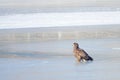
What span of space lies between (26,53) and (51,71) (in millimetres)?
2717

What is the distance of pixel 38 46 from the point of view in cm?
1265

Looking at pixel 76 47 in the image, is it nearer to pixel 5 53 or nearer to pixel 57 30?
pixel 5 53

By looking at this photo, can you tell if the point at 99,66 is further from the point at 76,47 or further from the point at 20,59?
the point at 20,59

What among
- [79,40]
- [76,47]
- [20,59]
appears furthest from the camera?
[79,40]

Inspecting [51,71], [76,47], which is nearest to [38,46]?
[76,47]

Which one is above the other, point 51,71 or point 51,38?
point 51,38

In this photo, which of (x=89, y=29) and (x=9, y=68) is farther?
(x=89, y=29)

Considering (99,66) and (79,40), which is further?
(79,40)

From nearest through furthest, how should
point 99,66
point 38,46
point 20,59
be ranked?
point 99,66
point 20,59
point 38,46

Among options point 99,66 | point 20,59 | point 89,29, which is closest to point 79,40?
point 89,29

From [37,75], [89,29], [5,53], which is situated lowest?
[37,75]

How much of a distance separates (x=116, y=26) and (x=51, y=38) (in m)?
2.78

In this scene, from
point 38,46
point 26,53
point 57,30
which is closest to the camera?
point 26,53

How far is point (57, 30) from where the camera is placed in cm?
1558
